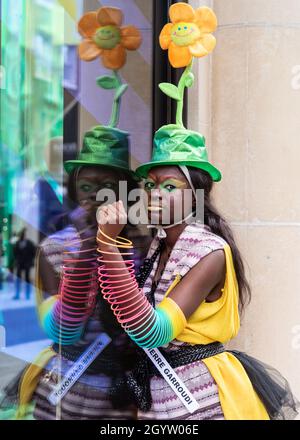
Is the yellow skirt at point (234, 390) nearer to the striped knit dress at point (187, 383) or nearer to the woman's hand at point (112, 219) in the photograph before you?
the striped knit dress at point (187, 383)

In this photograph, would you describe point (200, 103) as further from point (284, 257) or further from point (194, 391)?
point (194, 391)

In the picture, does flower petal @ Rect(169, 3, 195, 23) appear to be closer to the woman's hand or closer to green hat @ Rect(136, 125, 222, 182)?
green hat @ Rect(136, 125, 222, 182)

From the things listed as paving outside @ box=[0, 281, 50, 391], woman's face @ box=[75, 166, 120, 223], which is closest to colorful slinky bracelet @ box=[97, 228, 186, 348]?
woman's face @ box=[75, 166, 120, 223]

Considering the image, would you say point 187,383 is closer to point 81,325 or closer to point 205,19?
point 81,325

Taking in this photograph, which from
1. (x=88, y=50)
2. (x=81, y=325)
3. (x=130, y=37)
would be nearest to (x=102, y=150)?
(x=88, y=50)

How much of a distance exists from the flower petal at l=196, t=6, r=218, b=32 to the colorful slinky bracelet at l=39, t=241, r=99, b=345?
0.94 metres

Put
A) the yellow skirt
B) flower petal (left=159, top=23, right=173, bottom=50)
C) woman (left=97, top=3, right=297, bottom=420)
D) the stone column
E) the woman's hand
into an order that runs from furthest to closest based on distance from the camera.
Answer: the stone column → flower petal (left=159, top=23, right=173, bottom=50) → the yellow skirt → woman (left=97, top=3, right=297, bottom=420) → the woman's hand

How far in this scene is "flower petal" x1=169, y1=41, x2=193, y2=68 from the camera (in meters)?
2.31

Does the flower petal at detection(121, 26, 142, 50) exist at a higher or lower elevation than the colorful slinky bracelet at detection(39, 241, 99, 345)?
higher

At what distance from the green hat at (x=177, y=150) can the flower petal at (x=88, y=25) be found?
48 centimetres

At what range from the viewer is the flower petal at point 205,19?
7.57ft

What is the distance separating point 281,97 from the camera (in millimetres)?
3104

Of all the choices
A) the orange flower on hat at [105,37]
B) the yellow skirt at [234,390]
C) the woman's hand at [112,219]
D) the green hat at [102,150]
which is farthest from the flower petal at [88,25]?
the yellow skirt at [234,390]

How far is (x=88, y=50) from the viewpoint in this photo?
7.79ft
